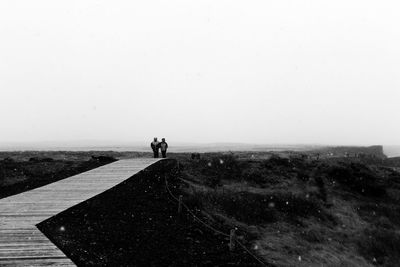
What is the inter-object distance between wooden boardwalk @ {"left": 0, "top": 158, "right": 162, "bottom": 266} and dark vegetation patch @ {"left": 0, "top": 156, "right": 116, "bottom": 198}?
109 cm

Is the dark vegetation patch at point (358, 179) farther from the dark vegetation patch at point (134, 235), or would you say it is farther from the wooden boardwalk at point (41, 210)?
the dark vegetation patch at point (134, 235)

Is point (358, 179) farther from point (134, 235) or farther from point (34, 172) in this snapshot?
point (34, 172)

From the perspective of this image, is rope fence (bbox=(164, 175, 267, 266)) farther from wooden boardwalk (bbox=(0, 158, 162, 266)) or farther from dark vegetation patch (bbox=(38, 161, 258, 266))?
wooden boardwalk (bbox=(0, 158, 162, 266))

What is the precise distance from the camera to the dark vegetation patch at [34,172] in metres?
19.5

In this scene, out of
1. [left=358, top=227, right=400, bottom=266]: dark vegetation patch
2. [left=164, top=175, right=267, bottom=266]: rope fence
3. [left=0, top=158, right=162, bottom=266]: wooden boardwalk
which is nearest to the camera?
[left=0, top=158, right=162, bottom=266]: wooden boardwalk

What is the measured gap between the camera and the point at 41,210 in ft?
44.2

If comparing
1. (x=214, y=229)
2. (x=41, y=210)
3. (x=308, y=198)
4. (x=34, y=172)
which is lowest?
(x=308, y=198)

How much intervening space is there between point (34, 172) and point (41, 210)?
11713mm

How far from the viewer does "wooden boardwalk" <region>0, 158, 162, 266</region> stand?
29.9ft

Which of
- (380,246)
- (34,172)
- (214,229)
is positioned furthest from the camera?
(34,172)

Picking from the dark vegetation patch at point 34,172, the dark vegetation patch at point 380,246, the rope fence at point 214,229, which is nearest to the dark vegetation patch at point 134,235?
the rope fence at point 214,229

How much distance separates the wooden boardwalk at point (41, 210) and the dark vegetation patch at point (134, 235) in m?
0.41

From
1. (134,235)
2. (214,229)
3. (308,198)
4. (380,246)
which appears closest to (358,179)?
(308,198)

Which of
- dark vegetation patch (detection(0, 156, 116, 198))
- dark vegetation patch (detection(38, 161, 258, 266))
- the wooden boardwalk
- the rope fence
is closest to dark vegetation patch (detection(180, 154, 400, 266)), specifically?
the rope fence
